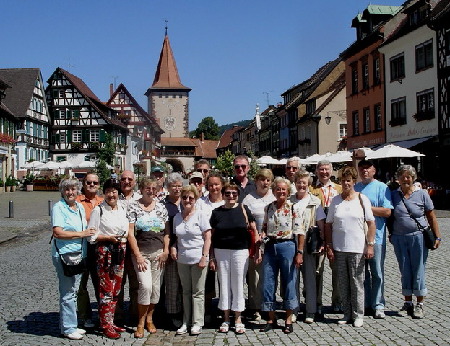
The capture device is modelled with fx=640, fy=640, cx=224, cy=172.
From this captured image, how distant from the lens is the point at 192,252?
715 cm

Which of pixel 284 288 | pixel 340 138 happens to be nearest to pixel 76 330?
pixel 284 288

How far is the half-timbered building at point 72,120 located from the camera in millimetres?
66875

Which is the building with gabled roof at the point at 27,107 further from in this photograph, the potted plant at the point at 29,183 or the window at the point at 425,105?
the window at the point at 425,105

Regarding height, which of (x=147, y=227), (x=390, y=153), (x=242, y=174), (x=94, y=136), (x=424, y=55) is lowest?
(x=147, y=227)

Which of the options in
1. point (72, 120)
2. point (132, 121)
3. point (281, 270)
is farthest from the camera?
point (132, 121)

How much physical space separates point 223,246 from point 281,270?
741 millimetres

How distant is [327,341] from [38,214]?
22.1 meters

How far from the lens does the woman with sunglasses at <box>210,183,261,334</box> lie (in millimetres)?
7125

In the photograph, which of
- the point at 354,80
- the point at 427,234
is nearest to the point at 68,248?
the point at 427,234

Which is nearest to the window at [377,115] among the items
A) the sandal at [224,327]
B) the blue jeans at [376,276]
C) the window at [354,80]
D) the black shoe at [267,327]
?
the window at [354,80]

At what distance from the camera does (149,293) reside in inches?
281

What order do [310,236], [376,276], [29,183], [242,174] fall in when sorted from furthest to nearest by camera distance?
[29,183] < [242,174] < [376,276] < [310,236]

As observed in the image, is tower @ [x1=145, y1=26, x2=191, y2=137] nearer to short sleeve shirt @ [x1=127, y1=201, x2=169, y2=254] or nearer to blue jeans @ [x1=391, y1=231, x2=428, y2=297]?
blue jeans @ [x1=391, y1=231, x2=428, y2=297]

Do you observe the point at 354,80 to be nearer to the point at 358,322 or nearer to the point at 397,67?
the point at 397,67
